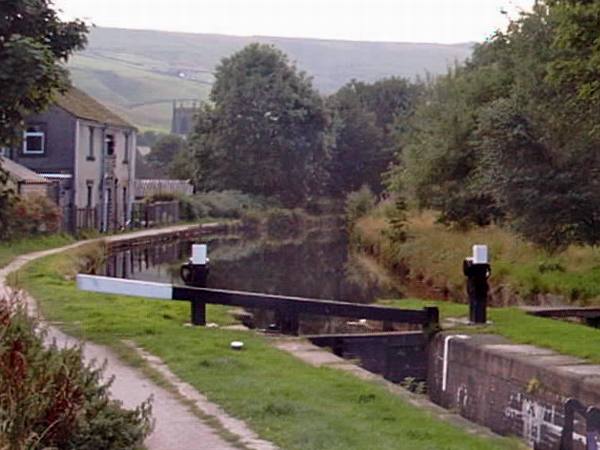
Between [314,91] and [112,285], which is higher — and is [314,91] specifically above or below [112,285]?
above

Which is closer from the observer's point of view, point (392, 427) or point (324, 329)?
point (392, 427)

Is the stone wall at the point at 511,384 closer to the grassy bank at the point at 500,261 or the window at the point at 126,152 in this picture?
the grassy bank at the point at 500,261

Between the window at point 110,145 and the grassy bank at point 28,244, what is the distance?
12.9 meters

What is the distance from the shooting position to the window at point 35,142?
5319 centimetres

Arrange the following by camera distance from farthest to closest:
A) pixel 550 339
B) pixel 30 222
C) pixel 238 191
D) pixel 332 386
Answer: pixel 238 191 → pixel 30 222 → pixel 550 339 → pixel 332 386

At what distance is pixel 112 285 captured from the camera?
669 inches

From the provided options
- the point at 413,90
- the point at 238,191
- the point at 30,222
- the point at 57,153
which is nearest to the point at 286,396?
the point at 30,222

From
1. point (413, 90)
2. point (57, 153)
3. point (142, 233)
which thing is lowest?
point (142, 233)

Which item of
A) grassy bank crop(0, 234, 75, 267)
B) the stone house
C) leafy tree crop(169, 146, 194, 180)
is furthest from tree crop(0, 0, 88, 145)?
leafy tree crop(169, 146, 194, 180)

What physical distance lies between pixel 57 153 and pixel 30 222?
11.3m

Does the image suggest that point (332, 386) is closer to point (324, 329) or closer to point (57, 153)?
point (324, 329)

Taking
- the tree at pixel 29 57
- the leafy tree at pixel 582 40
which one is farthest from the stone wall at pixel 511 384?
the tree at pixel 29 57

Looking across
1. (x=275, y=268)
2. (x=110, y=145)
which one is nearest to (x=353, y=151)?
(x=110, y=145)

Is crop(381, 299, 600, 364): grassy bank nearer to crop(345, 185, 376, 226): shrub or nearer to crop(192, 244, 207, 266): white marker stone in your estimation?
crop(192, 244, 207, 266): white marker stone
